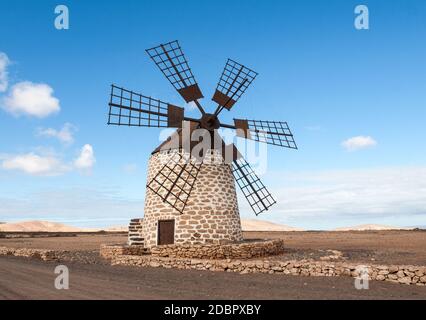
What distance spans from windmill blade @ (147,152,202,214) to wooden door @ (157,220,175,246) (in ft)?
2.95

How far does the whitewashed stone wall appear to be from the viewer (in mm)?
19094

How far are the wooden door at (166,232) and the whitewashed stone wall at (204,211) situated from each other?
0.22m

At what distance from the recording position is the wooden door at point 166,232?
63.9 feet

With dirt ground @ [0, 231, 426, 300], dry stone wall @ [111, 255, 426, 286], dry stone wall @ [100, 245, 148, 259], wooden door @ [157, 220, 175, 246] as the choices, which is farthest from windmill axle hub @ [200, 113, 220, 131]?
dirt ground @ [0, 231, 426, 300]

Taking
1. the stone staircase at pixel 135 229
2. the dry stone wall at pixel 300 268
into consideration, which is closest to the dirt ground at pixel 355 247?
the stone staircase at pixel 135 229

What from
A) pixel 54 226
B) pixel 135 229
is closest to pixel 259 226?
pixel 54 226

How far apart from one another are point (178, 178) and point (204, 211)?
1.98m

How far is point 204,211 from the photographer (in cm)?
1928

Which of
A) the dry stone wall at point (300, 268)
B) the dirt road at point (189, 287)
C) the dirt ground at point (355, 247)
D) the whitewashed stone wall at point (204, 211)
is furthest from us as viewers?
the whitewashed stone wall at point (204, 211)

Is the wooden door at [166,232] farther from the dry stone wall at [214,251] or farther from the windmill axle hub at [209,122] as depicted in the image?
the windmill axle hub at [209,122]

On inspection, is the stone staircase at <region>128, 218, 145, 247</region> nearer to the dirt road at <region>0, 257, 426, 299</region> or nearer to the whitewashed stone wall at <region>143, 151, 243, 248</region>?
the whitewashed stone wall at <region>143, 151, 243, 248</region>

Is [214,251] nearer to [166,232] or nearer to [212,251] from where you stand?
[212,251]

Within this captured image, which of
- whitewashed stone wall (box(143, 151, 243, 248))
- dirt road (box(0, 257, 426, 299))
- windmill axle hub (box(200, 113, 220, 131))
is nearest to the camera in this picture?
dirt road (box(0, 257, 426, 299))
